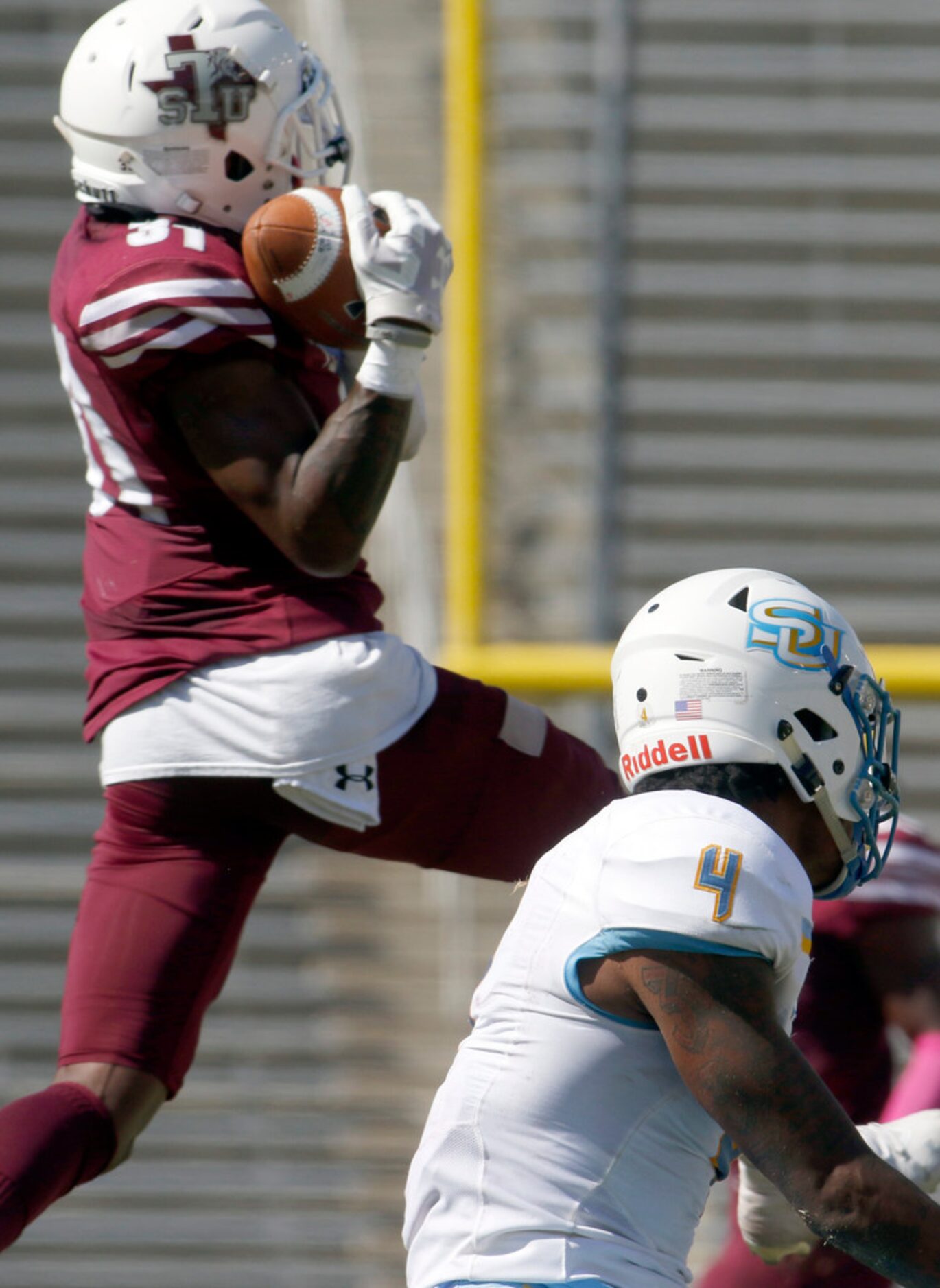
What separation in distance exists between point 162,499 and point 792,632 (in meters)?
0.88

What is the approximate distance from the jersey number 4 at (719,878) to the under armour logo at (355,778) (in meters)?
0.74

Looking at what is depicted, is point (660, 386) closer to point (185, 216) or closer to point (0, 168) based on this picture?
point (0, 168)

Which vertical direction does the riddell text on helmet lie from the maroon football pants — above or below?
above

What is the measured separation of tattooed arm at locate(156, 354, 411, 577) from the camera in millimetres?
2062

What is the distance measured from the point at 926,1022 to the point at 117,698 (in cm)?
127

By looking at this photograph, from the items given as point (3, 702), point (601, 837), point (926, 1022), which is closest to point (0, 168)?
point (3, 702)

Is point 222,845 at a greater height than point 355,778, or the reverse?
point 355,778

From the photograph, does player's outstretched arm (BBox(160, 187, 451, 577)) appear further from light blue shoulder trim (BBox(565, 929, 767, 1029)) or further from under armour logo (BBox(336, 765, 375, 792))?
light blue shoulder trim (BBox(565, 929, 767, 1029))

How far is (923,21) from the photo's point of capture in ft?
16.9

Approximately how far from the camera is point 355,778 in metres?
2.15

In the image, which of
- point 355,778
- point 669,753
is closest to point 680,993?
point 669,753

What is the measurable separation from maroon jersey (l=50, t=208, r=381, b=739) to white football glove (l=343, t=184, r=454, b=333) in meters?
0.14

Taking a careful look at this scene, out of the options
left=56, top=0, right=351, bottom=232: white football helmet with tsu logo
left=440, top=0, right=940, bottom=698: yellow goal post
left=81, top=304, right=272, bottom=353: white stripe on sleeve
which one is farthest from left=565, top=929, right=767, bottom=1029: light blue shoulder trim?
left=440, top=0, right=940, bottom=698: yellow goal post

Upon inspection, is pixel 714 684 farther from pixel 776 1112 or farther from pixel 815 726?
pixel 776 1112
